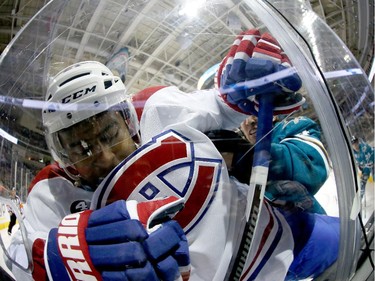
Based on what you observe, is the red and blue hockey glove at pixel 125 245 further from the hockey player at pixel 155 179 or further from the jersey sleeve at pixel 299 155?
the jersey sleeve at pixel 299 155

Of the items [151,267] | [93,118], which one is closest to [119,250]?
[151,267]

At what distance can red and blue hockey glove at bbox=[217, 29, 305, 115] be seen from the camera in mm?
346

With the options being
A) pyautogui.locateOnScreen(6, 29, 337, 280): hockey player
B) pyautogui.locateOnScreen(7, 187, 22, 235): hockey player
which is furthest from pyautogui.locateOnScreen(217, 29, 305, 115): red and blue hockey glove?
pyautogui.locateOnScreen(7, 187, 22, 235): hockey player

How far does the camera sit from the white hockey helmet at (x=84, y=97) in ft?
1.34

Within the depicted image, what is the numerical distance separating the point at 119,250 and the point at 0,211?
0.29 meters

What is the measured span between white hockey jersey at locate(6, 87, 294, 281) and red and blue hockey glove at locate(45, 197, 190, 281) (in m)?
0.02

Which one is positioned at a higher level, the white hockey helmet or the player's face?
the white hockey helmet

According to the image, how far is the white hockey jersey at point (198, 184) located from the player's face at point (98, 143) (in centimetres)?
2

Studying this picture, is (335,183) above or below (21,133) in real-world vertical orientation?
below

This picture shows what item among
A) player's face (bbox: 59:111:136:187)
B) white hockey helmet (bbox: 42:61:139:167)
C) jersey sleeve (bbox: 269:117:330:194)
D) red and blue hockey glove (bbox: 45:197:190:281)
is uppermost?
white hockey helmet (bbox: 42:61:139:167)

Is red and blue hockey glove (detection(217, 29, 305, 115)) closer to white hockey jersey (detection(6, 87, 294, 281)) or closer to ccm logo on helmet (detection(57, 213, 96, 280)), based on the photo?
white hockey jersey (detection(6, 87, 294, 281))

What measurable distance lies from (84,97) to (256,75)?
0.63 ft

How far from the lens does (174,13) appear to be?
40 centimetres

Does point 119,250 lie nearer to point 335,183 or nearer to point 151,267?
point 151,267
